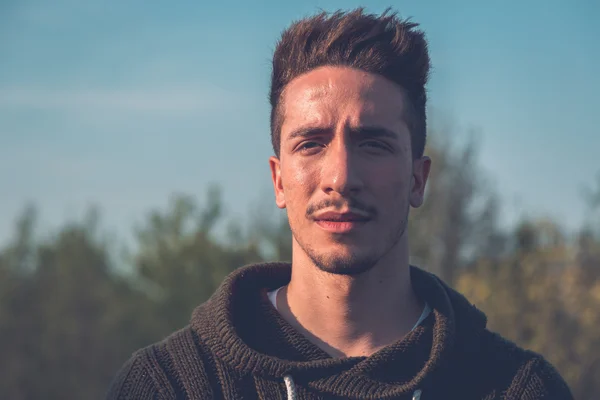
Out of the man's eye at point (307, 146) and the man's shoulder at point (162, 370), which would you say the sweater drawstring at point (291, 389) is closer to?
the man's shoulder at point (162, 370)

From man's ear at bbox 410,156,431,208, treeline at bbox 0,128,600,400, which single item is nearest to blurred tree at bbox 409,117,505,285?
treeline at bbox 0,128,600,400

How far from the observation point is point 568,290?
19.4 metres

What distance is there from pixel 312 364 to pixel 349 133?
85 cm

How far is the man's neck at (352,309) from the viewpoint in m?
3.25

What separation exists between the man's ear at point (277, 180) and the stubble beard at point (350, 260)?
0.28 m

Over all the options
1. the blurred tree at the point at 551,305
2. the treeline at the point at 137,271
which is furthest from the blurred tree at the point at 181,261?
the blurred tree at the point at 551,305

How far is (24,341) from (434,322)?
27390 millimetres

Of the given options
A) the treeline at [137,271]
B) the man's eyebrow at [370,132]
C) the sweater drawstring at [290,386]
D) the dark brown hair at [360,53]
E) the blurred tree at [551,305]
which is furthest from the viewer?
the treeline at [137,271]

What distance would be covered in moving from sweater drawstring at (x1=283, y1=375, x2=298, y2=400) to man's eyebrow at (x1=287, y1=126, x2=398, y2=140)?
0.90m

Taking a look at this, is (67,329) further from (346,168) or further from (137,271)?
(346,168)

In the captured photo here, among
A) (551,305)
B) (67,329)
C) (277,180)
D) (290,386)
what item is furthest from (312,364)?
(67,329)

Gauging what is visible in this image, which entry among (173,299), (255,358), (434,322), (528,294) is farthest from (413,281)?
(173,299)

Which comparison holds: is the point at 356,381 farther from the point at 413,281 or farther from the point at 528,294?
the point at 528,294

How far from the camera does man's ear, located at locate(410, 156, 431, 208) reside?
3.37 m
